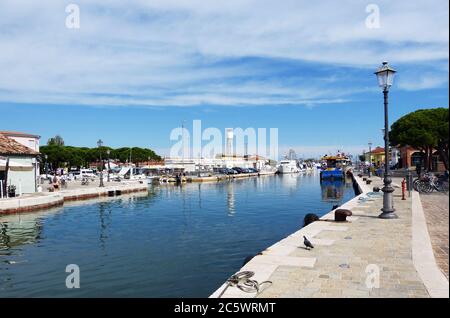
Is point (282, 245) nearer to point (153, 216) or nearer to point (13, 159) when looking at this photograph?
point (153, 216)

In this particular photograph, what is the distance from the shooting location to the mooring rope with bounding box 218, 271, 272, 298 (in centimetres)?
715

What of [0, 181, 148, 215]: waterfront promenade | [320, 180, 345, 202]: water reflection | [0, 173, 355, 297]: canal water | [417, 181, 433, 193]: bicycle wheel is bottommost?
[0, 173, 355, 297]: canal water

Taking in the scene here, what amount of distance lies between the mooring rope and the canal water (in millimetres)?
2793

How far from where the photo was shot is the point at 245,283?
7.51 meters

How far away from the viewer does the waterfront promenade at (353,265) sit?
23.3 feet

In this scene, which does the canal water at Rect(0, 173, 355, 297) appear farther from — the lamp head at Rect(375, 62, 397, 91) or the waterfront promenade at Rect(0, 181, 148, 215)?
the lamp head at Rect(375, 62, 397, 91)

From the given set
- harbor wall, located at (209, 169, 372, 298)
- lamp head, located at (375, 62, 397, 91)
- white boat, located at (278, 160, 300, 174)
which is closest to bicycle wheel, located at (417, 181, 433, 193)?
lamp head, located at (375, 62, 397, 91)

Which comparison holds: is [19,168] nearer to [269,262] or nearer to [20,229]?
[20,229]

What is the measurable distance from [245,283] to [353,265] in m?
2.75

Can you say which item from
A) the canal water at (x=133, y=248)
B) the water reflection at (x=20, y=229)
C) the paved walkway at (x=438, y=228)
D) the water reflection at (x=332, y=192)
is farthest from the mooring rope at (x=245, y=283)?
the water reflection at (x=332, y=192)

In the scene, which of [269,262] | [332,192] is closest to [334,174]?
[332,192]
